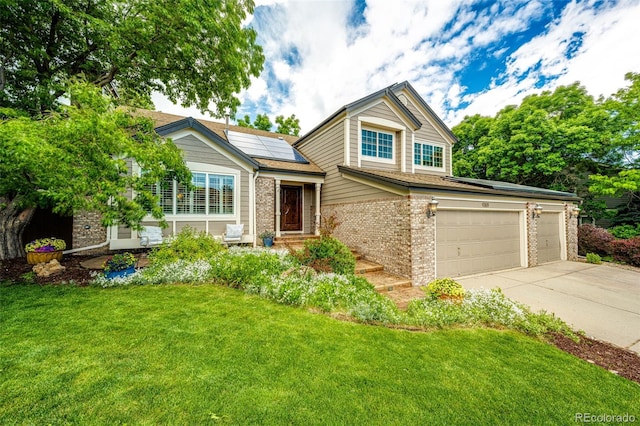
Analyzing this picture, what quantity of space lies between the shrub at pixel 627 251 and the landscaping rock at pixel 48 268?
2073 centimetres

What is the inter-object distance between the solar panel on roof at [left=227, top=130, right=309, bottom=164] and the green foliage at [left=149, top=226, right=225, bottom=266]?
16.2 feet

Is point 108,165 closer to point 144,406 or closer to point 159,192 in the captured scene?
point 159,192

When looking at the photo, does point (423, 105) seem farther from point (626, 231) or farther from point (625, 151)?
point (626, 231)

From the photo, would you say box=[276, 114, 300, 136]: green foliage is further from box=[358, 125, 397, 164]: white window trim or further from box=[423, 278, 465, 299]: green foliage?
box=[423, 278, 465, 299]: green foliage

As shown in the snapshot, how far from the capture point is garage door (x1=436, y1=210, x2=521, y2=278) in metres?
7.72

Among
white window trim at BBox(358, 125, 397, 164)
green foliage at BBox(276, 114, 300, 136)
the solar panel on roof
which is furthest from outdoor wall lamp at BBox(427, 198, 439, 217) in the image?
green foliage at BBox(276, 114, 300, 136)

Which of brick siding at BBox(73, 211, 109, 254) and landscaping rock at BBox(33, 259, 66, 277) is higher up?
brick siding at BBox(73, 211, 109, 254)

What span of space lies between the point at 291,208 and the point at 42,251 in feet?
27.4

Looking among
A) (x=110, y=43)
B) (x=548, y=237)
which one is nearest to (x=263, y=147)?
(x=110, y=43)

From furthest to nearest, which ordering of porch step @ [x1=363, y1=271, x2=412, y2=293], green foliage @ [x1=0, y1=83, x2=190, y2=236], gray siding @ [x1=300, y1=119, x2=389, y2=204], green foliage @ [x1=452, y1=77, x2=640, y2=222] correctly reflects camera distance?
green foliage @ [x1=452, y1=77, x2=640, y2=222] → gray siding @ [x1=300, y1=119, x2=389, y2=204] → porch step @ [x1=363, y1=271, x2=412, y2=293] → green foliage @ [x1=0, y1=83, x2=190, y2=236]

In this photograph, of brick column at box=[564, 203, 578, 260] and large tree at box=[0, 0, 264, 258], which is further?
brick column at box=[564, 203, 578, 260]

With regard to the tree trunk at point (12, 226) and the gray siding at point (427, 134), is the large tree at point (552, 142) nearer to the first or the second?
the gray siding at point (427, 134)

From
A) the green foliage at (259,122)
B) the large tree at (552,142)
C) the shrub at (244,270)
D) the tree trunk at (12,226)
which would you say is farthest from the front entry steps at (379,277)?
the green foliage at (259,122)

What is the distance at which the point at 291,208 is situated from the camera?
12000 millimetres
